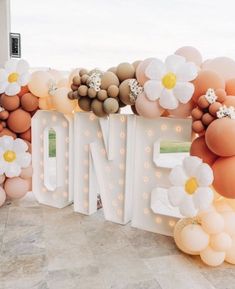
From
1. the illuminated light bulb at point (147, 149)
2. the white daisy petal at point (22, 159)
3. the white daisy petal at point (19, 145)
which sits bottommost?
the white daisy petal at point (22, 159)

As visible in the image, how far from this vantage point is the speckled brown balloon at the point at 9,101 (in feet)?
9.45

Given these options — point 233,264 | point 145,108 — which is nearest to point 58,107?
point 145,108

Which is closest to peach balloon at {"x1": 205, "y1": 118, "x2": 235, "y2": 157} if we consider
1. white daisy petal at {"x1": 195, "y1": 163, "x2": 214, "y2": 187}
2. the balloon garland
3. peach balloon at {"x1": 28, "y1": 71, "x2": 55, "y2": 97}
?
the balloon garland

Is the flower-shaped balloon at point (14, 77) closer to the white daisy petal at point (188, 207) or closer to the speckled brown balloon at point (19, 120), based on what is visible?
the speckled brown balloon at point (19, 120)

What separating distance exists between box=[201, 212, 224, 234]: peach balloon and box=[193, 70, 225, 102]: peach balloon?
716mm

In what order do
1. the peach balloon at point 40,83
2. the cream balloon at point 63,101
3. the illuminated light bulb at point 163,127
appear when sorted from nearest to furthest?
1. the illuminated light bulb at point 163,127
2. the cream balloon at point 63,101
3. the peach balloon at point 40,83

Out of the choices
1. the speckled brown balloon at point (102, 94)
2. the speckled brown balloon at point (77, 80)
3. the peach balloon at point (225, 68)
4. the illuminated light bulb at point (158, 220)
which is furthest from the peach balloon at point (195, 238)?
the speckled brown balloon at point (77, 80)

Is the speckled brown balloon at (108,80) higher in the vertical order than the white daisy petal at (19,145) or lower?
higher

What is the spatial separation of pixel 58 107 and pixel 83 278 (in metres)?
1.34

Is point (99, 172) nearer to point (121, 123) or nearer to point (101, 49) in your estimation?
point (121, 123)

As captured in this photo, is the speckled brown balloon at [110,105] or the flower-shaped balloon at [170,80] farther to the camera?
the speckled brown balloon at [110,105]

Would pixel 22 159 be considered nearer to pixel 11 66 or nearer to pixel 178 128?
pixel 11 66

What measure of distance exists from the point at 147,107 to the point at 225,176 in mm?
672

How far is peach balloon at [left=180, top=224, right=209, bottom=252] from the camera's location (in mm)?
2061
